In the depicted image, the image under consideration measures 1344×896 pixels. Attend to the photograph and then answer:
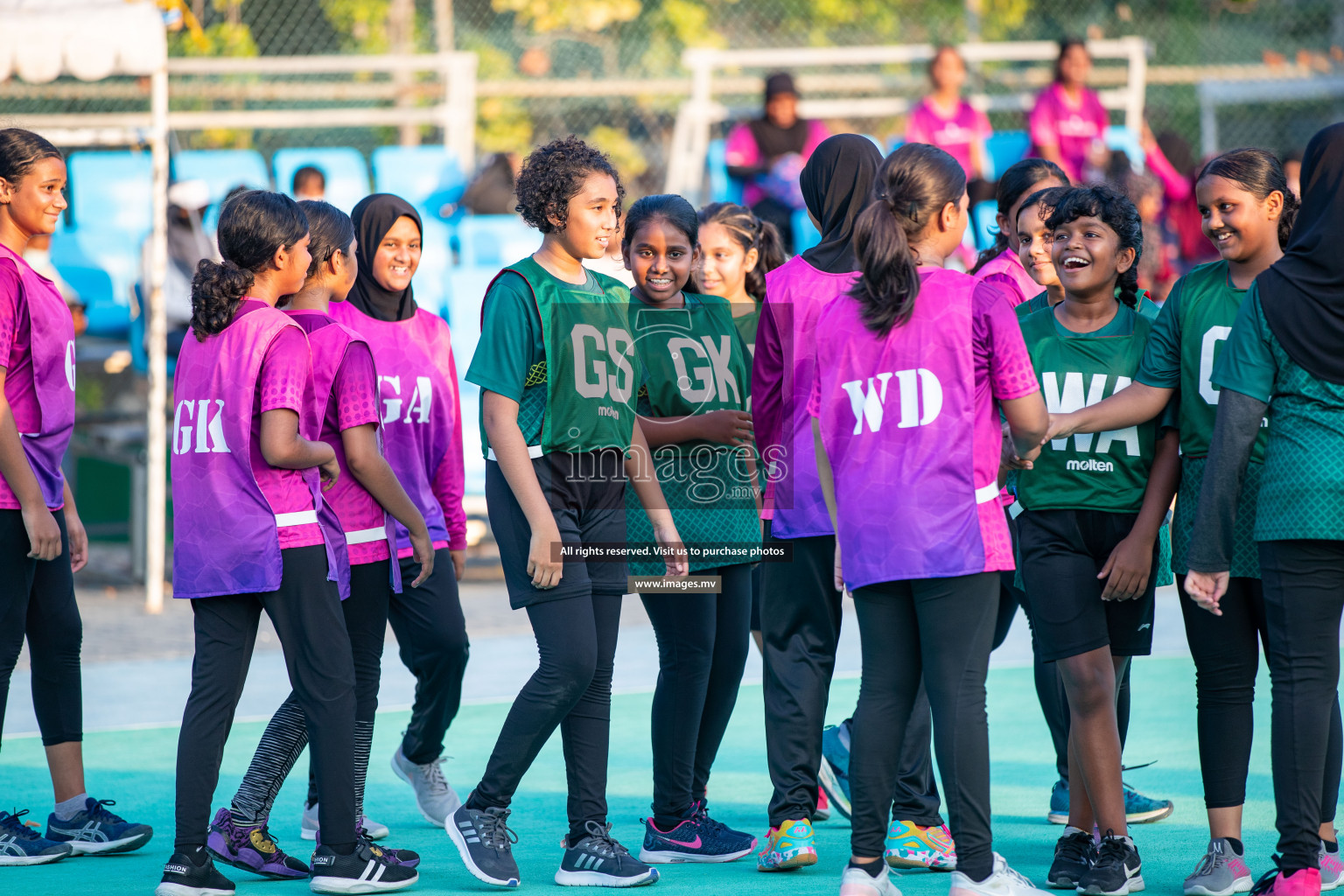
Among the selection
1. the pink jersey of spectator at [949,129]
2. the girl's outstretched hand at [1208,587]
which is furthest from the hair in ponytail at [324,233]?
the pink jersey of spectator at [949,129]

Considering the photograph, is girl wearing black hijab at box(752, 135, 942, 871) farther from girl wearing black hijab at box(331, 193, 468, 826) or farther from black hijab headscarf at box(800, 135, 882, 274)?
girl wearing black hijab at box(331, 193, 468, 826)

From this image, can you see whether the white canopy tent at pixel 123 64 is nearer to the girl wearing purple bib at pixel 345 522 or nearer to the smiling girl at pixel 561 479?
the girl wearing purple bib at pixel 345 522

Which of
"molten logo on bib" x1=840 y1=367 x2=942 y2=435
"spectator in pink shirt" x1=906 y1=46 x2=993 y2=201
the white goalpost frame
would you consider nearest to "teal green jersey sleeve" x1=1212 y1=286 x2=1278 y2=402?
"molten logo on bib" x1=840 y1=367 x2=942 y2=435

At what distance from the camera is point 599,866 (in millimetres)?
4270

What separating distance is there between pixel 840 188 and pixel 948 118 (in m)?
8.42

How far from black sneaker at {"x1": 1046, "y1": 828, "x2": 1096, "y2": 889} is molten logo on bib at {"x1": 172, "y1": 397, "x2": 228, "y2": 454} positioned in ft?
8.65

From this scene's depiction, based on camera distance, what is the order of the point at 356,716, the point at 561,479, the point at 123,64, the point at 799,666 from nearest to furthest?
the point at 561,479
the point at 356,716
the point at 799,666
the point at 123,64

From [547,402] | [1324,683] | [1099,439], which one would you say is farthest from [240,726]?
[1324,683]

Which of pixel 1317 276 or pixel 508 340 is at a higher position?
pixel 1317 276

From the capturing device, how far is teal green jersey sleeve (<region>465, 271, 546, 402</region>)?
4.15 metres

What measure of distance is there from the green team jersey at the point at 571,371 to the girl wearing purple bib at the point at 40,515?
1.47 metres

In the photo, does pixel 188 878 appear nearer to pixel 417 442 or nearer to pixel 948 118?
pixel 417 442

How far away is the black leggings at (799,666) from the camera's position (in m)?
4.50

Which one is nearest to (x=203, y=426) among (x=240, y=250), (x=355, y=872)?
(x=240, y=250)
